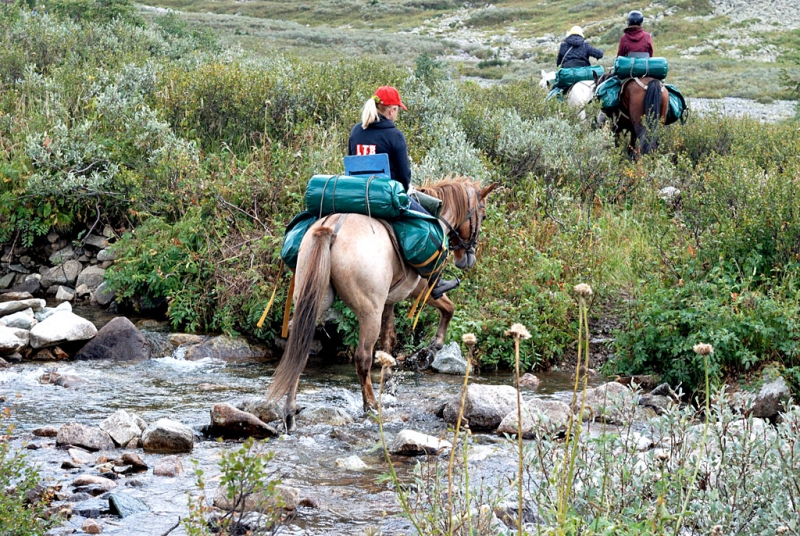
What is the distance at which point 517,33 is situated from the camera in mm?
63250

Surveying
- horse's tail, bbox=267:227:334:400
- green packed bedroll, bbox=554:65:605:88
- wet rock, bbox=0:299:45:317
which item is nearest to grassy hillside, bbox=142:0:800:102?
green packed bedroll, bbox=554:65:605:88

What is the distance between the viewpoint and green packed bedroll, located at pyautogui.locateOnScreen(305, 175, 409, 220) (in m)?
7.54

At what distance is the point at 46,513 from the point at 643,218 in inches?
374

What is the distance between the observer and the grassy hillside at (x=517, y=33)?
4031cm

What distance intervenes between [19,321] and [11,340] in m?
0.75

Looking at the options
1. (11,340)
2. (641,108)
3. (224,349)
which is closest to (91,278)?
(11,340)

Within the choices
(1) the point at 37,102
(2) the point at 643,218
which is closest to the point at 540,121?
(2) the point at 643,218

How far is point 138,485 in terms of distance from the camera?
5.93 m

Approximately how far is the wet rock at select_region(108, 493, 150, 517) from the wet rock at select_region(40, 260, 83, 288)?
8086mm

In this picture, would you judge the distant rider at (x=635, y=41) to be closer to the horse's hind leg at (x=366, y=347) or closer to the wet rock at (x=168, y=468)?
the horse's hind leg at (x=366, y=347)

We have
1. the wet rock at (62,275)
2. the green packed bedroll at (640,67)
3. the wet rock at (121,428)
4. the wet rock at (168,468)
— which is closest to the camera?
the wet rock at (168,468)

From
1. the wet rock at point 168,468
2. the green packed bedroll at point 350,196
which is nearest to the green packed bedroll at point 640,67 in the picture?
the green packed bedroll at point 350,196

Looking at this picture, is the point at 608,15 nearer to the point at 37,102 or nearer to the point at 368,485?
the point at 37,102

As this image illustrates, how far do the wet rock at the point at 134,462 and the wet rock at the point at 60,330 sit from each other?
415 cm
